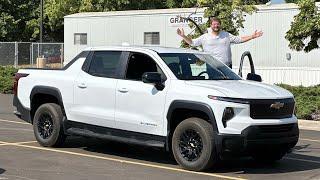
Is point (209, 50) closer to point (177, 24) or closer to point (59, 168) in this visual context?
point (59, 168)

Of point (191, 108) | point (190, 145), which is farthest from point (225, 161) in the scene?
point (191, 108)

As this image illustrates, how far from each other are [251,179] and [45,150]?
11.6 ft

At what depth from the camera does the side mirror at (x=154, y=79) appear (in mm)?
8305

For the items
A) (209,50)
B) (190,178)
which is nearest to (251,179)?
(190,178)

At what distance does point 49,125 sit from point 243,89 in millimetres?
3544

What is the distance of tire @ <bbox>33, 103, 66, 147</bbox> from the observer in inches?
384

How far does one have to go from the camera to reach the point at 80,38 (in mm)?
31438

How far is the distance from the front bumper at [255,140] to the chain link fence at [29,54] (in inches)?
1224

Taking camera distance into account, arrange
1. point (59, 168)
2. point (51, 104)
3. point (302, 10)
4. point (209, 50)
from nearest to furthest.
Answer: point (59, 168), point (51, 104), point (209, 50), point (302, 10)

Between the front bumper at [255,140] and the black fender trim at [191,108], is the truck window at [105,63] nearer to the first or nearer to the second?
the black fender trim at [191,108]

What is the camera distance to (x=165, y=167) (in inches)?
332

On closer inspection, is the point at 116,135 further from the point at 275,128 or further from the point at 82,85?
the point at 275,128

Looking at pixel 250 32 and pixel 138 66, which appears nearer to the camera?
pixel 138 66

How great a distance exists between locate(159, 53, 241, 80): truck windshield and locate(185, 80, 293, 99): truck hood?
0.92ft
